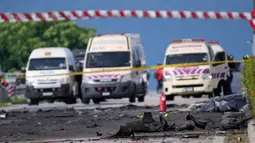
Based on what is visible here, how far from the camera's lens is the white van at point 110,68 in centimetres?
3909

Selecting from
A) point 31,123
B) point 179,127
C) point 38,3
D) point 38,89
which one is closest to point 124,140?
point 179,127

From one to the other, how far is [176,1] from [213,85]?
2022 inches

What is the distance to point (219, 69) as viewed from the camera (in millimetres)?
38719

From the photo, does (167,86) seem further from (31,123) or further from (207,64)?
(31,123)

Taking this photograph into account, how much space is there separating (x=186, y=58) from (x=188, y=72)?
514mm

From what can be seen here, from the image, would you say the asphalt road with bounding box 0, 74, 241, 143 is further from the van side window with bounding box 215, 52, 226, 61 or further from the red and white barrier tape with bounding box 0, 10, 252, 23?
the van side window with bounding box 215, 52, 226, 61

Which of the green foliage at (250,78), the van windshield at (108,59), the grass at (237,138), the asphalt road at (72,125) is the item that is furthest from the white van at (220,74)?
the grass at (237,138)

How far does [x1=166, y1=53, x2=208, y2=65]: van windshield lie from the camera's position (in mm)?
38094

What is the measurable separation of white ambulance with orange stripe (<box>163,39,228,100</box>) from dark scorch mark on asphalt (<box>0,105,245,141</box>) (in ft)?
25.0

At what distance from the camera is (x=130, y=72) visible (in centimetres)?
3909

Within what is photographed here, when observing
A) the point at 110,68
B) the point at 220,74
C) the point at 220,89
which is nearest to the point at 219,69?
the point at 220,74

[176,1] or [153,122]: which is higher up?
[176,1]

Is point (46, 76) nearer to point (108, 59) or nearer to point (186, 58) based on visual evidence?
point (108, 59)

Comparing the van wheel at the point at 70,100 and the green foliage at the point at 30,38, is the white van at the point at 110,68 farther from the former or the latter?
the green foliage at the point at 30,38
